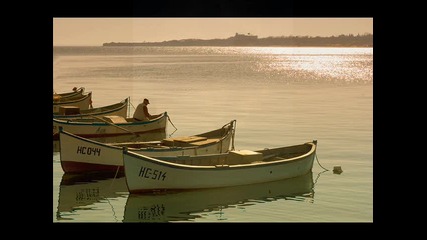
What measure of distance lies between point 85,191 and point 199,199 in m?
3.85

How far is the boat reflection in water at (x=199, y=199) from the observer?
19828mm

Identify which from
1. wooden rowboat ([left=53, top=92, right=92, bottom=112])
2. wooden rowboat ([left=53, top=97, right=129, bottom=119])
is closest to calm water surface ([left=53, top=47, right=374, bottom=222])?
wooden rowboat ([left=53, top=97, right=129, bottom=119])

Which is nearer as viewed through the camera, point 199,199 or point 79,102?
point 199,199

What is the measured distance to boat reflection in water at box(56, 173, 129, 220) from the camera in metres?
20.7

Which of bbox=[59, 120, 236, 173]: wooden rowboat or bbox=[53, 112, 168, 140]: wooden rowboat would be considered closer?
bbox=[59, 120, 236, 173]: wooden rowboat

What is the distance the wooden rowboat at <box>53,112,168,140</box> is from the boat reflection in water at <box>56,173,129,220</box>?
22.3 feet

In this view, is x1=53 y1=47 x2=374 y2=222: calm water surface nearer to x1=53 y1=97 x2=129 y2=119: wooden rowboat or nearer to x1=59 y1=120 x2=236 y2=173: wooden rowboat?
x1=59 y1=120 x2=236 y2=173: wooden rowboat

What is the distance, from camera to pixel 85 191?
22719 millimetres

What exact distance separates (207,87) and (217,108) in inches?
1127

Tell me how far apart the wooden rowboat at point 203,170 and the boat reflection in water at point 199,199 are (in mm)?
193

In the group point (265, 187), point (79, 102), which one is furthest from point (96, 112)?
point (265, 187)

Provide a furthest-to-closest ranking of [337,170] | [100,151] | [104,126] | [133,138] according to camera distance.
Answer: [133,138], [104,126], [337,170], [100,151]

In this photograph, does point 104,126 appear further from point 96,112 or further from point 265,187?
point 265,187
